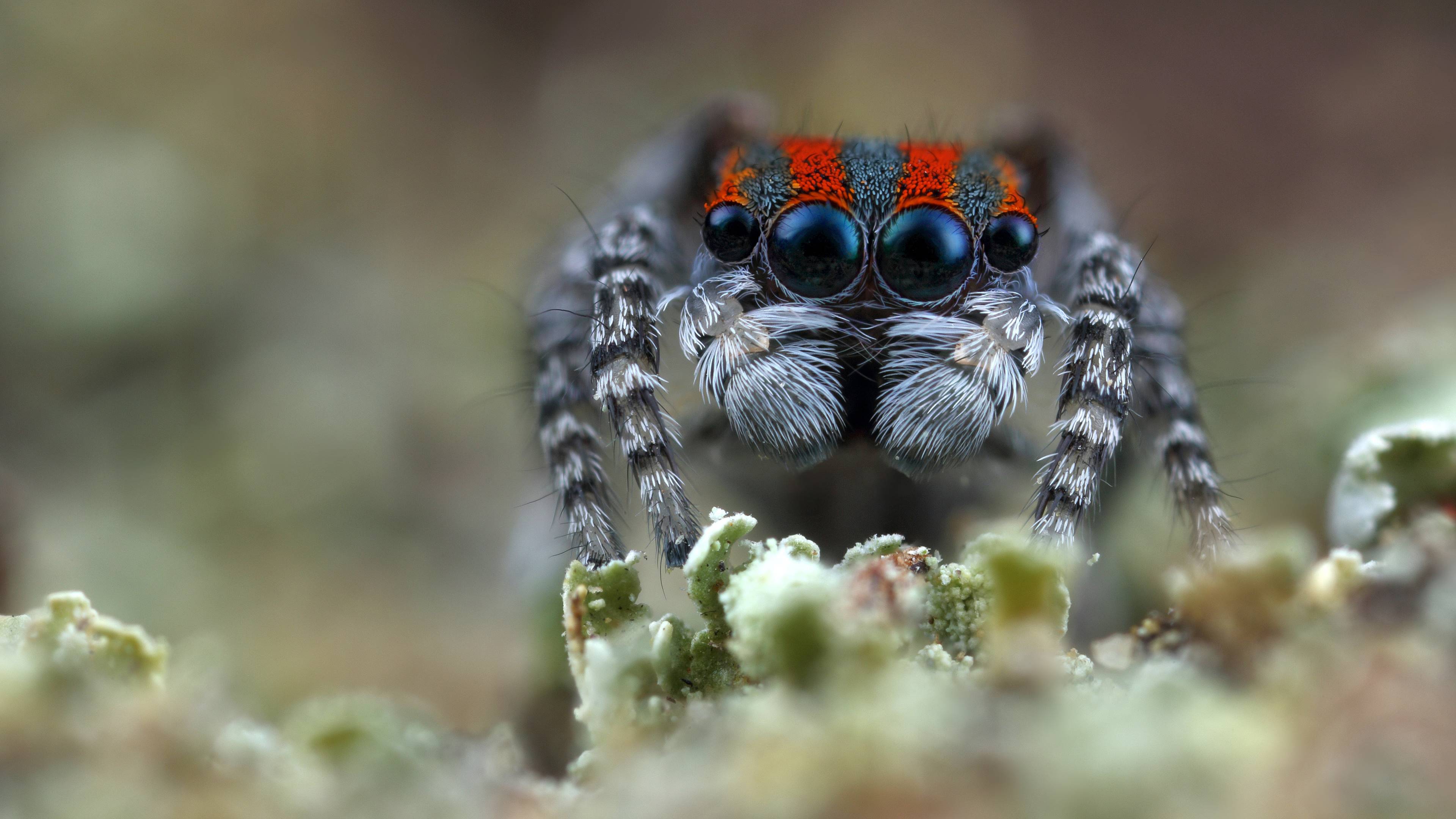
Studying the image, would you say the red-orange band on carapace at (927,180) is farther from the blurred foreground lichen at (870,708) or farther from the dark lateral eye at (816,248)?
the blurred foreground lichen at (870,708)

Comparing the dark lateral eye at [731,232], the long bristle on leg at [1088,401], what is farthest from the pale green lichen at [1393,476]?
the dark lateral eye at [731,232]

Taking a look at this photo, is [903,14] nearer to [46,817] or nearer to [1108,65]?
[1108,65]

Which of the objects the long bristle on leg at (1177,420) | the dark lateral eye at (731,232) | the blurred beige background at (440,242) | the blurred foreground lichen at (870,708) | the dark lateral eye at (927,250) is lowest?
the blurred foreground lichen at (870,708)

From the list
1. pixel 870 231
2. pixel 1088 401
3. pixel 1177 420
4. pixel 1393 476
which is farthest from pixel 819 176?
pixel 1393 476

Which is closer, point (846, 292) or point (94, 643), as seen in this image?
point (94, 643)

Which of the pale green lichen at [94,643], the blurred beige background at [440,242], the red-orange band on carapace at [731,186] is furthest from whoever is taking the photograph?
the blurred beige background at [440,242]

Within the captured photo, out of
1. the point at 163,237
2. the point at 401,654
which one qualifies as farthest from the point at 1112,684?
the point at 163,237

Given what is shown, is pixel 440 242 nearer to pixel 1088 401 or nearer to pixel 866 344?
pixel 866 344
